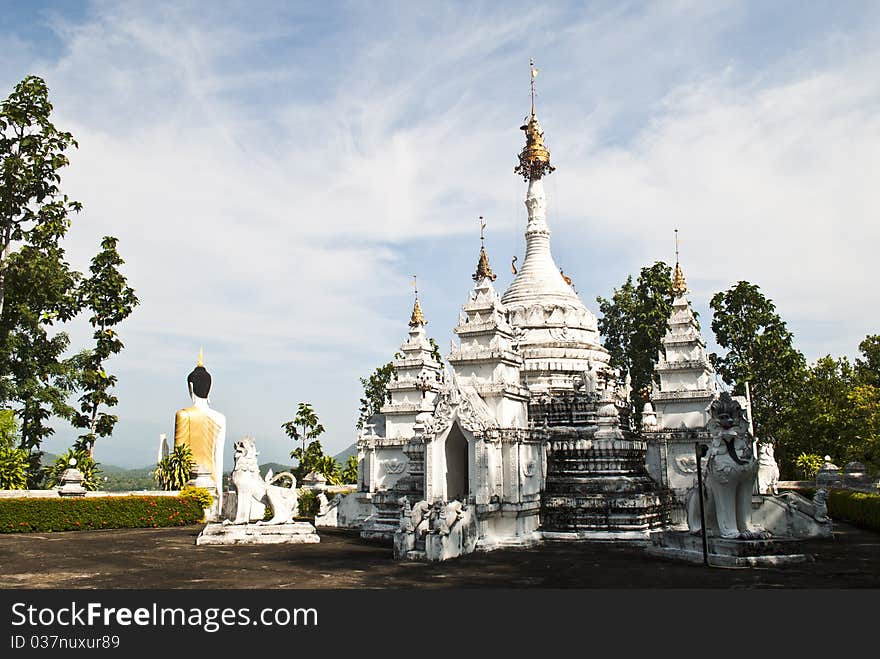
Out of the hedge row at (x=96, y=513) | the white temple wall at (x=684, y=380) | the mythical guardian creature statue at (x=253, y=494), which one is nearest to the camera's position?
the mythical guardian creature statue at (x=253, y=494)

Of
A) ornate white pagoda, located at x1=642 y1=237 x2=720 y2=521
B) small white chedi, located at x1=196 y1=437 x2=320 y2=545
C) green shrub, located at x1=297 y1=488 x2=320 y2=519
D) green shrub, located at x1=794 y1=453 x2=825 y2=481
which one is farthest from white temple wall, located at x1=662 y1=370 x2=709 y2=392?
small white chedi, located at x1=196 y1=437 x2=320 y2=545

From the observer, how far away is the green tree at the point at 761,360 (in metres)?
40.8

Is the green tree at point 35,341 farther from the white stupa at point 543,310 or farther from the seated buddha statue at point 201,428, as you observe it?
the white stupa at point 543,310

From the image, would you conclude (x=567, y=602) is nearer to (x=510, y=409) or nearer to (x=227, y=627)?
(x=227, y=627)

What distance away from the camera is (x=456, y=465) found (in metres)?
21.7

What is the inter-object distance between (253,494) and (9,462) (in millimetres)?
11883

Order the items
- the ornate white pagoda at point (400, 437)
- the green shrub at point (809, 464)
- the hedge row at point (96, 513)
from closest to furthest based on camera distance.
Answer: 1. the ornate white pagoda at point (400, 437)
2. the hedge row at point (96, 513)
3. the green shrub at point (809, 464)

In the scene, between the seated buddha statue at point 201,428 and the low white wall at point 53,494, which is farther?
the seated buddha statue at point 201,428

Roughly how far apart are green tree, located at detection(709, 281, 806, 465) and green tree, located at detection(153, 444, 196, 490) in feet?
98.7

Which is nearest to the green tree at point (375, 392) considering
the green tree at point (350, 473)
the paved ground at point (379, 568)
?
the green tree at point (350, 473)

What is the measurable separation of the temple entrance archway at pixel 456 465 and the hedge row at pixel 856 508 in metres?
12.4

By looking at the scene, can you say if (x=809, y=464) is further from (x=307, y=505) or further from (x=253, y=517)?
(x=253, y=517)

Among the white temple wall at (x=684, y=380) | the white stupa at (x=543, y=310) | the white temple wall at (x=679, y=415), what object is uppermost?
the white stupa at (x=543, y=310)

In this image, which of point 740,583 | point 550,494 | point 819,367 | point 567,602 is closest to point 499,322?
point 550,494
